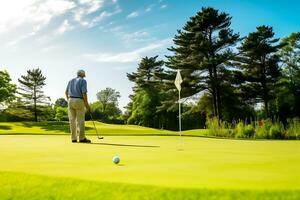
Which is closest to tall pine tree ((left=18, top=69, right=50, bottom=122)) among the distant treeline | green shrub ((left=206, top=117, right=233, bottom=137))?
the distant treeline

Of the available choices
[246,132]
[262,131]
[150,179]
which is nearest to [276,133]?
[262,131]

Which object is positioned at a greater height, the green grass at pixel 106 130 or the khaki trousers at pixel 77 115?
the khaki trousers at pixel 77 115

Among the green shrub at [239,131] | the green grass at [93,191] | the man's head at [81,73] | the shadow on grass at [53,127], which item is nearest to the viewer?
the green grass at [93,191]

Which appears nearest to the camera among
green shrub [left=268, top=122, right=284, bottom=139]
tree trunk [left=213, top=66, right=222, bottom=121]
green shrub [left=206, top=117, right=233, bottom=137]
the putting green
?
the putting green

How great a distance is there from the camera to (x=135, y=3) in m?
26.4

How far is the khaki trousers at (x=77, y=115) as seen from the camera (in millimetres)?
11541

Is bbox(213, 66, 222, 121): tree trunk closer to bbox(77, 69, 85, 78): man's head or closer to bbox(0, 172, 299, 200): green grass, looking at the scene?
bbox(77, 69, 85, 78): man's head

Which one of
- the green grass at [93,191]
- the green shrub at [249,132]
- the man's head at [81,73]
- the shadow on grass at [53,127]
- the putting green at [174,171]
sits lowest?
the green grass at [93,191]

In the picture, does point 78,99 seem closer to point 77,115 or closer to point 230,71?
point 77,115

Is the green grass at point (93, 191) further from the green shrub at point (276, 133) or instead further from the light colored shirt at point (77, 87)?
the green shrub at point (276, 133)

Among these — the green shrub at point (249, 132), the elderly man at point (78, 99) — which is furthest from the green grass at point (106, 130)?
the elderly man at point (78, 99)

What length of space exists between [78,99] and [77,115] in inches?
18.5

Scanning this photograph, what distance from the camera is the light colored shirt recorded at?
11453mm

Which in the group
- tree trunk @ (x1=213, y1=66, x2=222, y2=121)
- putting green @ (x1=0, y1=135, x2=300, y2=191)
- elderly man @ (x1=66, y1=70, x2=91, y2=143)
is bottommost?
putting green @ (x1=0, y1=135, x2=300, y2=191)
